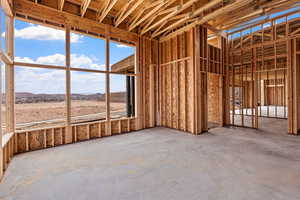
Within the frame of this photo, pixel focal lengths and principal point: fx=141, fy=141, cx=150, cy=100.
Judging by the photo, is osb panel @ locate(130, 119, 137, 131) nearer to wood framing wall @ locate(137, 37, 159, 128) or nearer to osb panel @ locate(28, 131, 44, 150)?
wood framing wall @ locate(137, 37, 159, 128)

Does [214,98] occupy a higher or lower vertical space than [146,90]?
lower

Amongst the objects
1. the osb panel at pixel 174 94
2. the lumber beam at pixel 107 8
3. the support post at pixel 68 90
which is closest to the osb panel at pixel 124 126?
the support post at pixel 68 90

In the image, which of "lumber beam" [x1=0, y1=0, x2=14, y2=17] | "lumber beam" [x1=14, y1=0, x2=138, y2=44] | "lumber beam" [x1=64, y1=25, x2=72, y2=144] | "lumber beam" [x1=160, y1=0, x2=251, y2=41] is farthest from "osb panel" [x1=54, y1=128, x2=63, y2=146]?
"lumber beam" [x1=160, y1=0, x2=251, y2=41]

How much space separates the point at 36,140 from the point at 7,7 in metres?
3.64

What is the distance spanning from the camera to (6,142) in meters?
3.21

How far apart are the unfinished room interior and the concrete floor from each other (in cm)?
2

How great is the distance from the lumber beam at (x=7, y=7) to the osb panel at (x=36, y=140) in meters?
3.33

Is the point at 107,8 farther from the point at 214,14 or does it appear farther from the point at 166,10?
the point at 214,14

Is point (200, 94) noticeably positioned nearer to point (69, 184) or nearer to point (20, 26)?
point (69, 184)

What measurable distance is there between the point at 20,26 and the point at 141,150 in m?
5.22

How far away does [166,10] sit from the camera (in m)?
4.86

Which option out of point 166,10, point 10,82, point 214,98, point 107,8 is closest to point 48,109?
point 10,82

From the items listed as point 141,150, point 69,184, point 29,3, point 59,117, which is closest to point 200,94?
point 141,150

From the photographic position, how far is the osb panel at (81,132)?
16.5 ft
